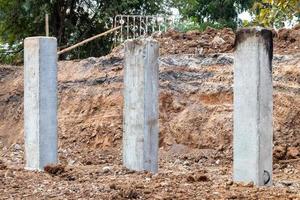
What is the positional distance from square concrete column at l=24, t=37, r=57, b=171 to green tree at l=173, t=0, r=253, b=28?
19.2m

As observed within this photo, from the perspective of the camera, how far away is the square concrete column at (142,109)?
8.76 meters

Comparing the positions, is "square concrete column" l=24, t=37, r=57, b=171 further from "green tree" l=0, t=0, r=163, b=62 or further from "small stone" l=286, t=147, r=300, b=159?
"green tree" l=0, t=0, r=163, b=62

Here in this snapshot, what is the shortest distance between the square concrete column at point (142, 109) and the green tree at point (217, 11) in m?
19.5

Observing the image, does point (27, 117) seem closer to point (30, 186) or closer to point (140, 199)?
point (30, 186)

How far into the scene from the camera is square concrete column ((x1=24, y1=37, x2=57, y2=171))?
9.23 meters

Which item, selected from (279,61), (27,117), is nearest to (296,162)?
(279,61)

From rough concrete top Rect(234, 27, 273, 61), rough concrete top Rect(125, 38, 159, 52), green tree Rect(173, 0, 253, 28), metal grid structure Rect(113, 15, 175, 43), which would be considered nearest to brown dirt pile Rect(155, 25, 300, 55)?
metal grid structure Rect(113, 15, 175, 43)

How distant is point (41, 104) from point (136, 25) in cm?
1129

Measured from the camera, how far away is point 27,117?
9.41m

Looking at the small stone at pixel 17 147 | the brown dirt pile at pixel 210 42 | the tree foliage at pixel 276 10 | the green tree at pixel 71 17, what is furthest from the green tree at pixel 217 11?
the tree foliage at pixel 276 10

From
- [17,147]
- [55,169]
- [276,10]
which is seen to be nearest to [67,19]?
[17,147]

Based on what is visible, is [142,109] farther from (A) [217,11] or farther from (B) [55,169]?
(A) [217,11]

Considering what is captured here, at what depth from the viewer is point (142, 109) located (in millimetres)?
8766

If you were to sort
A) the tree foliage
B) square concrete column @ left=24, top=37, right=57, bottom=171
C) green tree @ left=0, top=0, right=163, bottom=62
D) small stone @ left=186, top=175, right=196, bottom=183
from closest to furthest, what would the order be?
the tree foliage < small stone @ left=186, top=175, right=196, bottom=183 < square concrete column @ left=24, top=37, right=57, bottom=171 < green tree @ left=0, top=0, right=163, bottom=62
